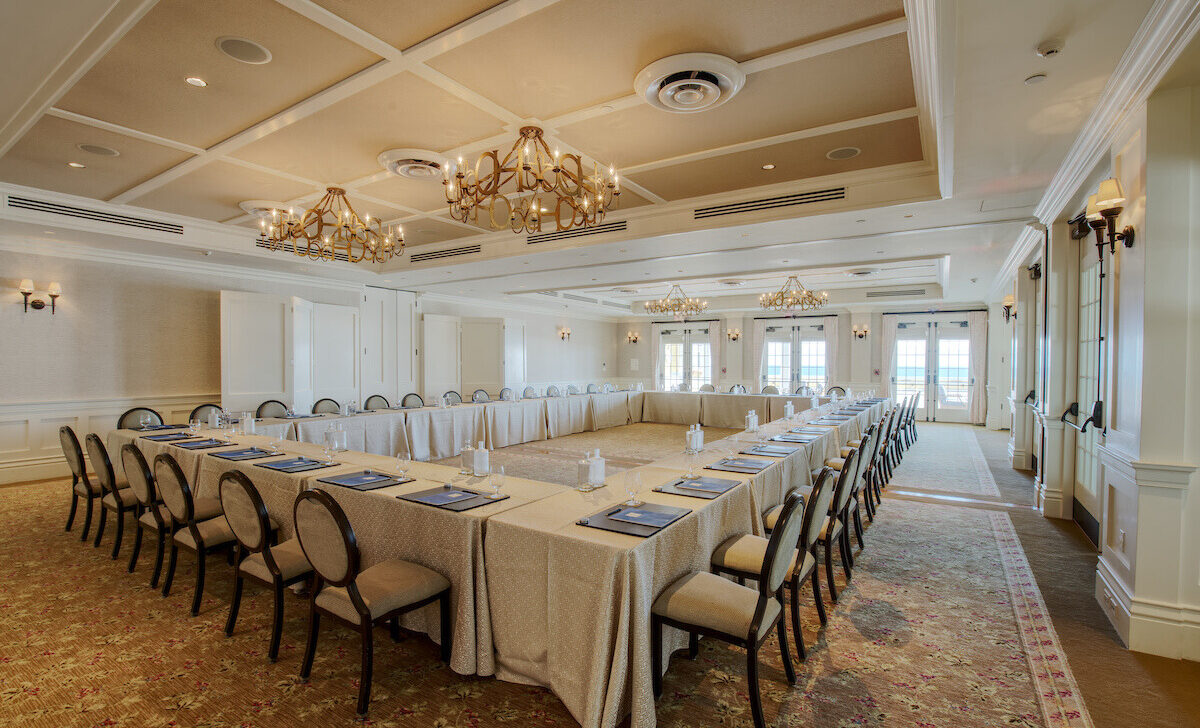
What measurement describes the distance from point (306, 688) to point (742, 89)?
3.99 m

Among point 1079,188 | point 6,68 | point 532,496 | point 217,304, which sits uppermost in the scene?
point 6,68

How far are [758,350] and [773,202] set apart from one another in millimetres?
10277

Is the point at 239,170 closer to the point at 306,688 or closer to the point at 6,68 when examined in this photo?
the point at 6,68

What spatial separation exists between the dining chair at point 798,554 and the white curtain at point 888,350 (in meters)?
12.3

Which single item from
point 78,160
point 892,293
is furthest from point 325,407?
point 892,293

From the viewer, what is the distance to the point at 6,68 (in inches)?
116

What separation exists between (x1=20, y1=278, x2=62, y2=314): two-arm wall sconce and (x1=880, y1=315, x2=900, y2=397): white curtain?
15.4 meters

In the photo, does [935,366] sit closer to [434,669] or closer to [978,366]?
[978,366]

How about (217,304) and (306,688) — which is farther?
(217,304)

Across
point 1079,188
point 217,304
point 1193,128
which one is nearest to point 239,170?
point 217,304

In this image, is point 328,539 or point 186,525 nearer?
point 328,539

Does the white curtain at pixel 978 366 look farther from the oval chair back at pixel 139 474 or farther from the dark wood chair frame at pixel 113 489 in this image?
the dark wood chair frame at pixel 113 489

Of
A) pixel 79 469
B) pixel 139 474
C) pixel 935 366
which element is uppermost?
pixel 935 366

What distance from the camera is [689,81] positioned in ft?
9.98
